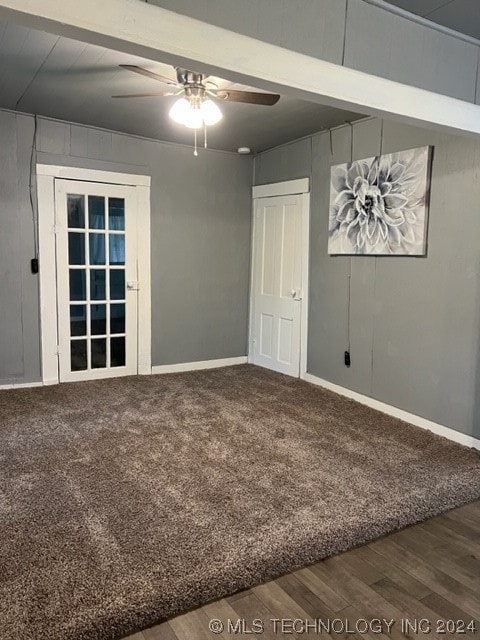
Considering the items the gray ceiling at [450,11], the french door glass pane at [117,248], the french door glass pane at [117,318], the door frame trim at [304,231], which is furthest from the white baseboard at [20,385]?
the gray ceiling at [450,11]

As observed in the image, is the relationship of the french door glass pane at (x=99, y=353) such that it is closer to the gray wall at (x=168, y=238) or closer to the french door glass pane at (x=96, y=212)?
the gray wall at (x=168, y=238)

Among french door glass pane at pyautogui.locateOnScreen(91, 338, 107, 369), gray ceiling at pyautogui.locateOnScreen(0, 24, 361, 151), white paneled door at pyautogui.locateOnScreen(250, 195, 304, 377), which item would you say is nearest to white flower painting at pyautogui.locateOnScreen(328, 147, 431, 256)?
gray ceiling at pyautogui.locateOnScreen(0, 24, 361, 151)

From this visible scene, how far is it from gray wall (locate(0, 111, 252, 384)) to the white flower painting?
4.60ft

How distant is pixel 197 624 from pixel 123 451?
150cm

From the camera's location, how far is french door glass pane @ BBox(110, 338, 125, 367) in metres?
4.86

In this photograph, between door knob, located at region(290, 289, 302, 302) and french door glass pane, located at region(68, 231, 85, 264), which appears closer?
french door glass pane, located at region(68, 231, 85, 264)

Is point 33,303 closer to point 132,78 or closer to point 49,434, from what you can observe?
point 49,434

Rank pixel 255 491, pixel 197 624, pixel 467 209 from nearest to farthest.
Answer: pixel 197 624
pixel 255 491
pixel 467 209

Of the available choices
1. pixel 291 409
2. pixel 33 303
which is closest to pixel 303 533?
pixel 291 409

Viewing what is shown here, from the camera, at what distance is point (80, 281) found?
4609 millimetres

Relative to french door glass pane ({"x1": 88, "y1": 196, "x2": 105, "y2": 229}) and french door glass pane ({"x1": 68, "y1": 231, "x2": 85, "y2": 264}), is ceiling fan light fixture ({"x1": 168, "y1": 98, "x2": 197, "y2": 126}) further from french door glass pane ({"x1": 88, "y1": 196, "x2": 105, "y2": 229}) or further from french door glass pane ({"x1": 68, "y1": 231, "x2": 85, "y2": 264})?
french door glass pane ({"x1": 68, "y1": 231, "x2": 85, "y2": 264})

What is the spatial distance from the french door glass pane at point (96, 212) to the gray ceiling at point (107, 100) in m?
0.68

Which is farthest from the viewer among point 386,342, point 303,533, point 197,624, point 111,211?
point 111,211

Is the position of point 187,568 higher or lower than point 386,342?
lower
